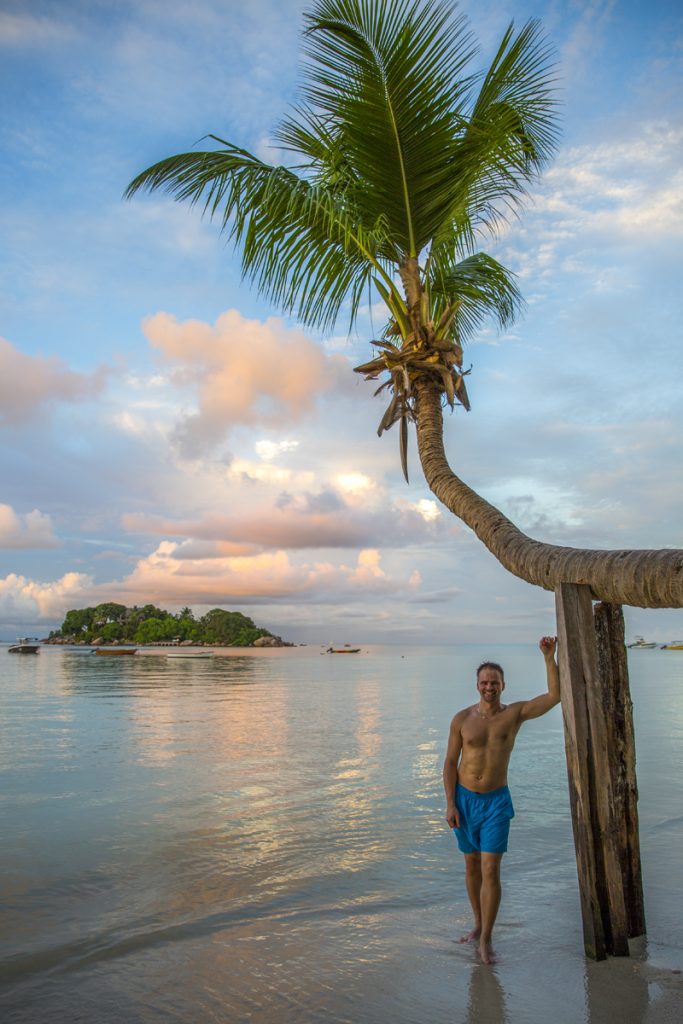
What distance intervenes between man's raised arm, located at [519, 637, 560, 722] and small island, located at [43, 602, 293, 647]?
149530 mm

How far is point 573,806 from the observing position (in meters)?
4.52

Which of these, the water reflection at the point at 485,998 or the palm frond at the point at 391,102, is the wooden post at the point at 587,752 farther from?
the palm frond at the point at 391,102

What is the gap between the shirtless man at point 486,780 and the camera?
4.88 m

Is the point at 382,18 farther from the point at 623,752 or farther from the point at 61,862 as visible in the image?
the point at 61,862

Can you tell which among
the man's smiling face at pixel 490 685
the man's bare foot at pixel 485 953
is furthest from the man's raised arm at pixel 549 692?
the man's bare foot at pixel 485 953

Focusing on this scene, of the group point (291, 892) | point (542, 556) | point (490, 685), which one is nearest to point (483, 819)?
point (490, 685)

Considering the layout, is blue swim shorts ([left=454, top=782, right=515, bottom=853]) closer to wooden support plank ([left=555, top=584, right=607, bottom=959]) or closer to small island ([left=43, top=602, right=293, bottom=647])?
wooden support plank ([left=555, top=584, right=607, bottom=959])

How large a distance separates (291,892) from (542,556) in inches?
177

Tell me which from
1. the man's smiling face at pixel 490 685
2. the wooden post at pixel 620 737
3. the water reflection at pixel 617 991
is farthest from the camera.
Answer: the man's smiling face at pixel 490 685

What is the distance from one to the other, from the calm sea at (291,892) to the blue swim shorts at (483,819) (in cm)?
86

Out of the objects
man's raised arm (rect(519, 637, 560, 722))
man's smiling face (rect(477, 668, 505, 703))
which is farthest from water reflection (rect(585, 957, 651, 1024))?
man's smiling face (rect(477, 668, 505, 703))

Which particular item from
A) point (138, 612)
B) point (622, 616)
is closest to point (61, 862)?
point (622, 616)

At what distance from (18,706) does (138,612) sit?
133 m

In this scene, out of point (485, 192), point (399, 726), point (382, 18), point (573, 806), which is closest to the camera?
point (573, 806)
